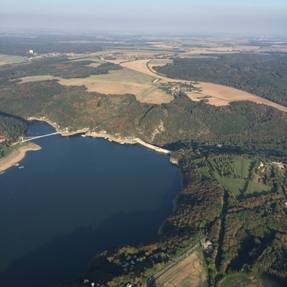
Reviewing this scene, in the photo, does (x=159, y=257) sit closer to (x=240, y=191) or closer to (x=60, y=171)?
(x=240, y=191)

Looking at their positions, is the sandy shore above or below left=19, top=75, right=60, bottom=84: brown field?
below

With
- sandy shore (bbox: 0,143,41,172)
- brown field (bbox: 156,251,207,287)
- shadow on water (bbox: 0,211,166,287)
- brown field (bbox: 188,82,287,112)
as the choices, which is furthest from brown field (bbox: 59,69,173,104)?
brown field (bbox: 156,251,207,287)

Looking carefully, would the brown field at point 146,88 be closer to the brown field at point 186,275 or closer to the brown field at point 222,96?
the brown field at point 222,96

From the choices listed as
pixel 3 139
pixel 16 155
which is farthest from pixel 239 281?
pixel 3 139

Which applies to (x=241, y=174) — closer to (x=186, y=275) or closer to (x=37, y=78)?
(x=186, y=275)

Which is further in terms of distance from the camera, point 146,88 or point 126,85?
point 126,85

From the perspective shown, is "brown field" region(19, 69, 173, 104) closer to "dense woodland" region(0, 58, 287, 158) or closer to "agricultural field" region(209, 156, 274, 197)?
"dense woodland" region(0, 58, 287, 158)
